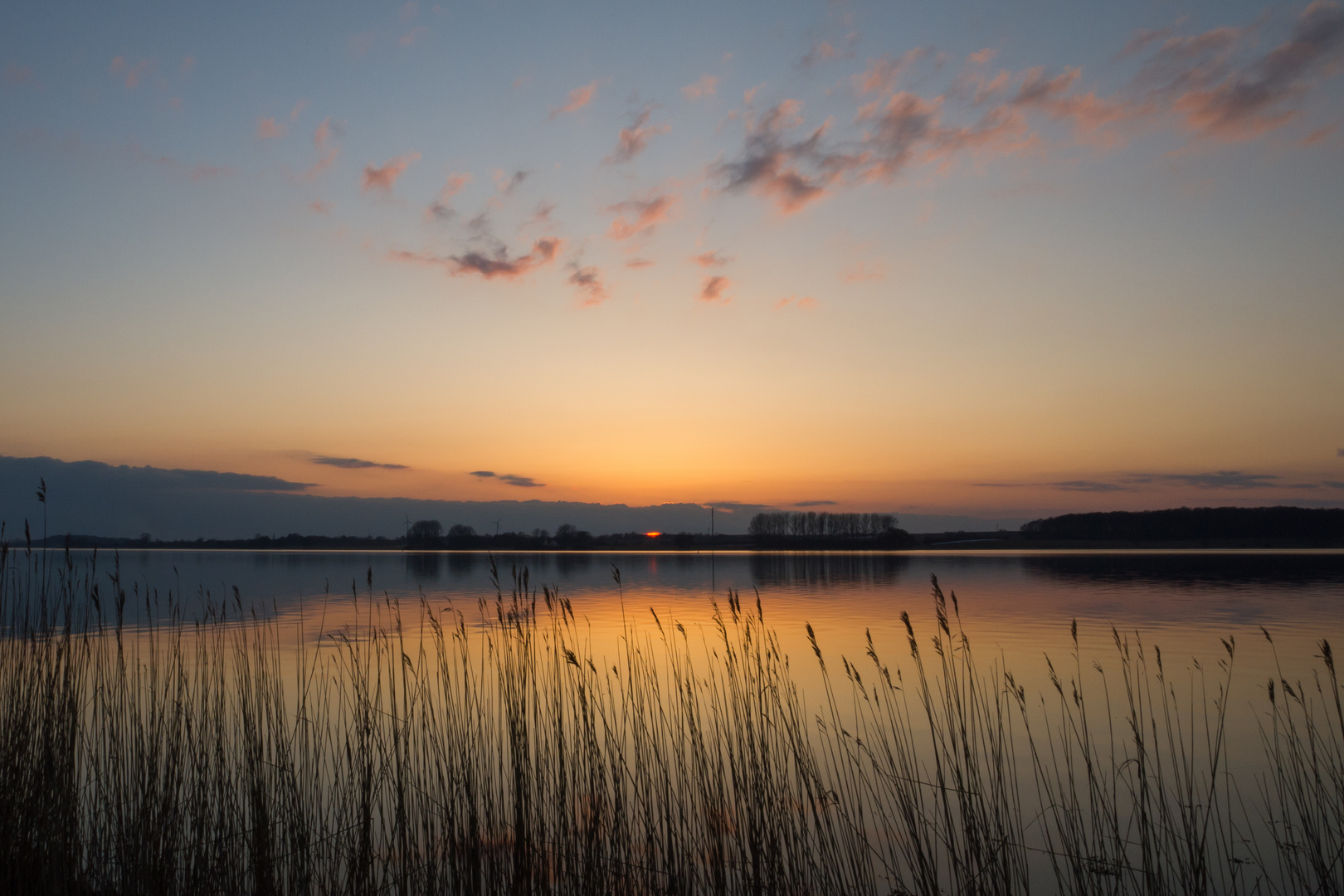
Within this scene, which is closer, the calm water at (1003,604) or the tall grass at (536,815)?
the tall grass at (536,815)

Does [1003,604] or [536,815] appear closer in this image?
[536,815]

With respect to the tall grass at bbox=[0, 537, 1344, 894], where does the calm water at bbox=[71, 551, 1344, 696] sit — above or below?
below

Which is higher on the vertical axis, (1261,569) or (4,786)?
(4,786)

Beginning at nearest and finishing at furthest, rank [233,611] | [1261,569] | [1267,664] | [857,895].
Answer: [857,895] → [1267,664] → [233,611] → [1261,569]

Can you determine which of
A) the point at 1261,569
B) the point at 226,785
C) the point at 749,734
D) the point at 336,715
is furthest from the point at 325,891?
the point at 1261,569

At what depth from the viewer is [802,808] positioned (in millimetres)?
4734

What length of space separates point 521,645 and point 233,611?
17.8 metres

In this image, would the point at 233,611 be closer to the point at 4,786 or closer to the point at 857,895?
the point at 4,786

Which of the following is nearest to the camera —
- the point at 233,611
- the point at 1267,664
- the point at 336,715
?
the point at 336,715

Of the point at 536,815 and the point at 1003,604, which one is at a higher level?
the point at 536,815

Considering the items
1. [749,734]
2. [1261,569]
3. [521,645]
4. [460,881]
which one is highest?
[521,645]

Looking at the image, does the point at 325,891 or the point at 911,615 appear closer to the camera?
the point at 325,891

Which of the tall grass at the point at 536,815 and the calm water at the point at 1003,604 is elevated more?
the tall grass at the point at 536,815

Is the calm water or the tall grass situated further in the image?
the calm water
